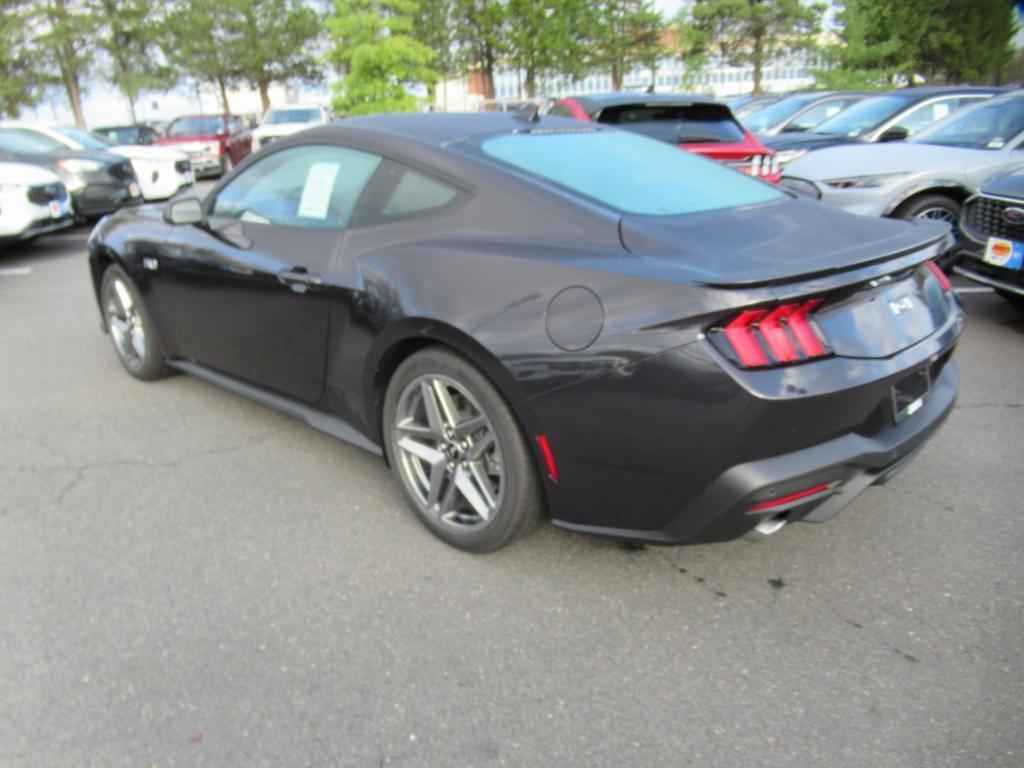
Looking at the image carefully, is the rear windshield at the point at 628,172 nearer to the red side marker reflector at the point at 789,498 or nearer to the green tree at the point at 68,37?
the red side marker reflector at the point at 789,498

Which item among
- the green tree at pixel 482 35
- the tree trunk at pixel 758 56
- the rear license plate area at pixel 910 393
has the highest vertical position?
the green tree at pixel 482 35

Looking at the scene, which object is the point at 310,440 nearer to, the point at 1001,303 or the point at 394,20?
the point at 1001,303

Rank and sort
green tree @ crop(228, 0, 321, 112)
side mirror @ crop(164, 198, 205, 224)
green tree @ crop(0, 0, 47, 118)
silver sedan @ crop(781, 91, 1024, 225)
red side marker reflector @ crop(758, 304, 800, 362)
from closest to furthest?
1. red side marker reflector @ crop(758, 304, 800, 362)
2. side mirror @ crop(164, 198, 205, 224)
3. silver sedan @ crop(781, 91, 1024, 225)
4. green tree @ crop(0, 0, 47, 118)
5. green tree @ crop(228, 0, 321, 112)

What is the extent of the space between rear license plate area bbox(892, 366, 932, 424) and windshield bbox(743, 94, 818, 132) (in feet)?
37.2

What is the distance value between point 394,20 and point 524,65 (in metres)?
12.3

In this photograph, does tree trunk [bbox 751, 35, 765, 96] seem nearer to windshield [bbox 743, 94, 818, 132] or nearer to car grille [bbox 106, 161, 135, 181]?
windshield [bbox 743, 94, 818, 132]

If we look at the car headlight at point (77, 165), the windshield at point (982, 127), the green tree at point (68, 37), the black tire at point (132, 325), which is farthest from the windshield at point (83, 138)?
the green tree at point (68, 37)

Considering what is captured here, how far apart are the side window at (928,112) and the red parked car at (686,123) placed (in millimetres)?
3138

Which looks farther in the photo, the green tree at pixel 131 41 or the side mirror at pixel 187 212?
the green tree at pixel 131 41

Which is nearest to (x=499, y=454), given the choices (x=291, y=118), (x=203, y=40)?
(x=291, y=118)

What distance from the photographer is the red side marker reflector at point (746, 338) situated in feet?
7.41

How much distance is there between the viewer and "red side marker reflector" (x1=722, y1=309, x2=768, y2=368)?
2258 mm

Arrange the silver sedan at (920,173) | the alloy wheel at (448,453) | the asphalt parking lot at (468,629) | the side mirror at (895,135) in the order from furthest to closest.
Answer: the side mirror at (895,135) < the silver sedan at (920,173) < the alloy wheel at (448,453) < the asphalt parking lot at (468,629)

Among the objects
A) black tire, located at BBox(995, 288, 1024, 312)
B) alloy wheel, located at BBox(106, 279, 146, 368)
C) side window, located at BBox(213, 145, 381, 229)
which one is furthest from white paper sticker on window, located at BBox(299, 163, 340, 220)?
black tire, located at BBox(995, 288, 1024, 312)
